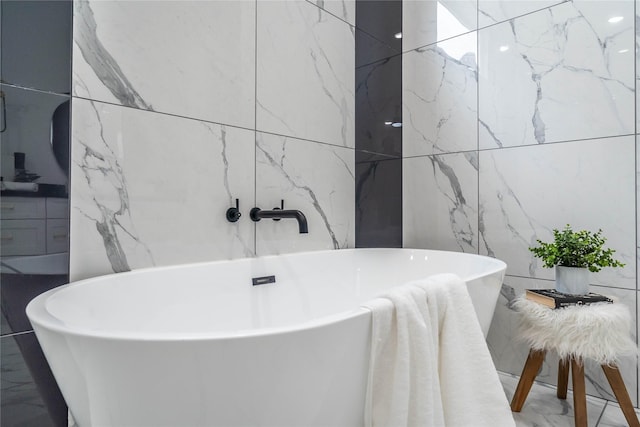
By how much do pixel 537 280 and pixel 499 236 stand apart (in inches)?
10.8

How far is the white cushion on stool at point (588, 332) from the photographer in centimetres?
135

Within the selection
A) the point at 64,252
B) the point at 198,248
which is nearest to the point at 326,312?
the point at 198,248

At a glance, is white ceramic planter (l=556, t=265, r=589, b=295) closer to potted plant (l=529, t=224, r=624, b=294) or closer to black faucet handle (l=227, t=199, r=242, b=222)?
potted plant (l=529, t=224, r=624, b=294)

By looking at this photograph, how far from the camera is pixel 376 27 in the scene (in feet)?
7.86

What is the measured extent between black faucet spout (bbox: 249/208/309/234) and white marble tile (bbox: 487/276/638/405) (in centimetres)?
106

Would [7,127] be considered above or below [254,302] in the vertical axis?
above

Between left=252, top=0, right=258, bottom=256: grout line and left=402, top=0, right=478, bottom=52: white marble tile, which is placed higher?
left=402, top=0, right=478, bottom=52: white marble tile

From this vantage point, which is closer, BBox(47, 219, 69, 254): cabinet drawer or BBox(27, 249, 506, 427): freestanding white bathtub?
BBox(27, 249, 506, 427): freestanding white bathtub

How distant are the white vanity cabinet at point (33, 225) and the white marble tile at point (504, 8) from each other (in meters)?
2.17

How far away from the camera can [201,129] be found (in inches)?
60.3

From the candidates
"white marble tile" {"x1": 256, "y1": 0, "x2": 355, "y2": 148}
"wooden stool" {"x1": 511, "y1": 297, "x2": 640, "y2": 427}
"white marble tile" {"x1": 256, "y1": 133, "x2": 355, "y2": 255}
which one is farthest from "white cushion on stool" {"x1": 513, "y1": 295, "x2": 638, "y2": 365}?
"white marble tile" {"x1": 256, "y1": 0, "x2": 355, "y2": 148}

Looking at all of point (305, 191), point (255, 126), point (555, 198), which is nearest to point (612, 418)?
point (555, 198)

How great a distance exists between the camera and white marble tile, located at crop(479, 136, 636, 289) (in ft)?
5.44

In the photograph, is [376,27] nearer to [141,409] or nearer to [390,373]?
[390,373]
